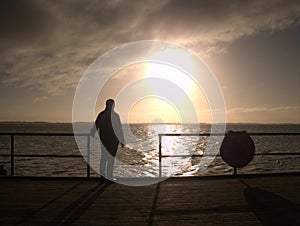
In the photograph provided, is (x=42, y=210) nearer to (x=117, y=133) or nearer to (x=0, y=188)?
(x=0, y=188)

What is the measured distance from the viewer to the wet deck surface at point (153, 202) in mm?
5430

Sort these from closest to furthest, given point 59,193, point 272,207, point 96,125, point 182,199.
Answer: point 272,207, point 182,199, point 59,193, point 96,125

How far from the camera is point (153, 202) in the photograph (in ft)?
21.3

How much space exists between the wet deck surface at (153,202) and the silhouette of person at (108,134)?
444mm

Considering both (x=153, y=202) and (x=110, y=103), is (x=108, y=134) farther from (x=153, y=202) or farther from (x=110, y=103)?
(x=153, y=202)

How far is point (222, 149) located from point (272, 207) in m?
3.28

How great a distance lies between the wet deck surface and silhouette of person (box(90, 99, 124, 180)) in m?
0.44

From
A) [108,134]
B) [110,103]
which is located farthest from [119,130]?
[110,103]

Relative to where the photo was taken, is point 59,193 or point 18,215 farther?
point 59,193

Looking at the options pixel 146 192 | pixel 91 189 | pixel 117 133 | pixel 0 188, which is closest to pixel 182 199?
pixel 146 192

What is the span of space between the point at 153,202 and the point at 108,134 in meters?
2.74

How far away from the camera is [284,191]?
741cm

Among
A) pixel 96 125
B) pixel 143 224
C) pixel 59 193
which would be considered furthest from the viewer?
pixel 96 125

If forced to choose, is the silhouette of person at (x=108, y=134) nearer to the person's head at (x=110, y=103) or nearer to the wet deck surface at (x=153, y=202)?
the person's head at (x=110, y=103)
